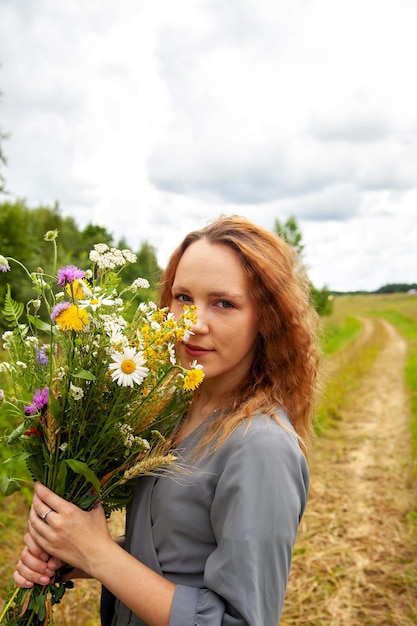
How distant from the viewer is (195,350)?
1.72 m

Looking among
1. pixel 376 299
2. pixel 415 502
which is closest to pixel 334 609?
pixel 415 502

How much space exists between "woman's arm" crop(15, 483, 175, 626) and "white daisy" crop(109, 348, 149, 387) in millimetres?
475

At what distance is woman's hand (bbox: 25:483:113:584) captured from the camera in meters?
1.52

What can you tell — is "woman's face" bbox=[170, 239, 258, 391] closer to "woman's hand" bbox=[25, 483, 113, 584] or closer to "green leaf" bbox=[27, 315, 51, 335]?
"green leaf" bbox=[27, 315, 51, 335]

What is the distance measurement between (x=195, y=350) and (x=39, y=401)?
52cm

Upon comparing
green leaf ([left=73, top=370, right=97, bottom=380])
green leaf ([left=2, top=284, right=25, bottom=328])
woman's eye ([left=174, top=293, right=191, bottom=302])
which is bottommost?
green leaf ([left=73, top=370, right=97, bottom=380])

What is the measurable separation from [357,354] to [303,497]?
15.7 metres

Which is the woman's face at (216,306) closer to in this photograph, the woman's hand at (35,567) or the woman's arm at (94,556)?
the woman's arm at (94,556)

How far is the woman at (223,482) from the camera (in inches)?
55.2

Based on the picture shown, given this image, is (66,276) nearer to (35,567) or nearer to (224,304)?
(224,304)

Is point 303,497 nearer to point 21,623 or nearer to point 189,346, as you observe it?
point 189,346

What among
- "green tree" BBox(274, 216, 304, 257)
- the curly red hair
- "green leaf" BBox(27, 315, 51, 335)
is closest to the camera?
"green leaf" BBox(27, 315, 51, 335)

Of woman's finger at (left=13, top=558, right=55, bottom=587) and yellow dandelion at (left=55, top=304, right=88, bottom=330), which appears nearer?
yellow dandelion at (left=55, top=304, right=88, bottom=330)

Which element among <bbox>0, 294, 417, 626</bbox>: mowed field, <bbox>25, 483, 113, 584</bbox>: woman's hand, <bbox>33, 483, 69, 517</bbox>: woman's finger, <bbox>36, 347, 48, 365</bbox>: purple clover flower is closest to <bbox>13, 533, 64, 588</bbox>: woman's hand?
<bbox>25, 483, 113, 584</bbox>: woman's hand
